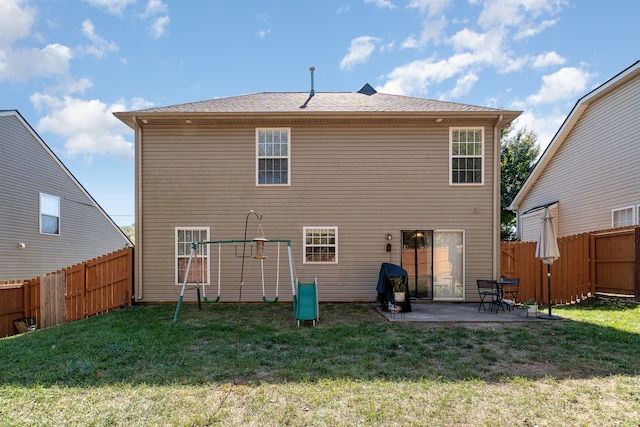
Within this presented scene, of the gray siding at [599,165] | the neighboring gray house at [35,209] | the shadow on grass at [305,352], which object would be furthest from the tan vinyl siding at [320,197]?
the neighboring gray house at [35,209]

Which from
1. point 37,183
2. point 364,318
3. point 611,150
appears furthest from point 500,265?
point 37,183

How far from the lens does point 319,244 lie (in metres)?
9.80

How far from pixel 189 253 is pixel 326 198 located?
4134 millimetres

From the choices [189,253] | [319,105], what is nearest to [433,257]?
[319,105]

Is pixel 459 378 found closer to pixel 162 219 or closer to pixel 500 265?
pixel 500 265

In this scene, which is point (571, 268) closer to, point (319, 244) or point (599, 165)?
point (599, 165)

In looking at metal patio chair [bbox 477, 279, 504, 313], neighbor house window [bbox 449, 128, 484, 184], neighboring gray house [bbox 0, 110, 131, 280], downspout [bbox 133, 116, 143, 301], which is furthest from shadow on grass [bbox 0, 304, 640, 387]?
neighboring gray house [bbox 0, 110, 131, 280]

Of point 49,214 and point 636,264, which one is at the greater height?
point 49,214

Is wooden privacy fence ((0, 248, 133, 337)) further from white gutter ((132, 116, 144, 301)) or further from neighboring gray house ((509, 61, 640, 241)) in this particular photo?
neighboring gray house ((509, 61, 640, 241))

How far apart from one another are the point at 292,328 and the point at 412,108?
673 cm

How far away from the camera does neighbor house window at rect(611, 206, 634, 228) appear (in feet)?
34.1

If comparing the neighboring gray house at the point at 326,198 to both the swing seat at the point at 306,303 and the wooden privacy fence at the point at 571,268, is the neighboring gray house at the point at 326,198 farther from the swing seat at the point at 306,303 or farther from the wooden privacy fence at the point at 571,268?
the swing seat at the point at 306,303

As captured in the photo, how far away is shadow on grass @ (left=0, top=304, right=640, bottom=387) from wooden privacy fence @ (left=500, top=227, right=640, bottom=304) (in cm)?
311

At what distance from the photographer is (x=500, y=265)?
982 centimetres
